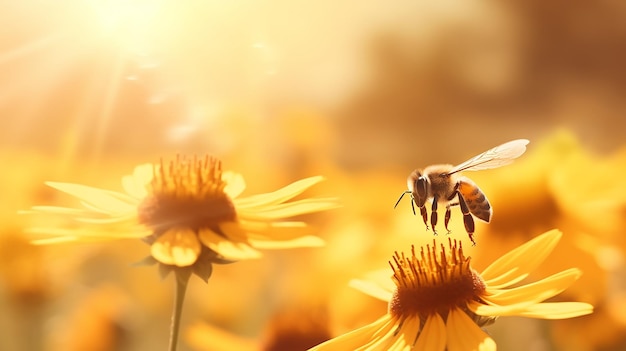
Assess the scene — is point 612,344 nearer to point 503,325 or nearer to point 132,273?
point 503,325

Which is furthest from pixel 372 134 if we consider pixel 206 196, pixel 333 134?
pixel 206 196

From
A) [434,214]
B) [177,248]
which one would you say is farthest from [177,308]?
[434,214]

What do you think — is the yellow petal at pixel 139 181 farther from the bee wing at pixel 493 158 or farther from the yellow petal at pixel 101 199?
the bee wing at pixel 493 158

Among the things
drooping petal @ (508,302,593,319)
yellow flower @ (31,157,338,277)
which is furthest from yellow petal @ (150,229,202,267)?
drooping petal @ (508,302,593,319)

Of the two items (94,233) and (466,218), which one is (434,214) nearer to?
(466,218)

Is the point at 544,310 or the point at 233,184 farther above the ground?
the point at 233,184

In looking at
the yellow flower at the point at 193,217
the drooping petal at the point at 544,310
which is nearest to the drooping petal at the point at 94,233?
the yellow flower at the point at 193,217
